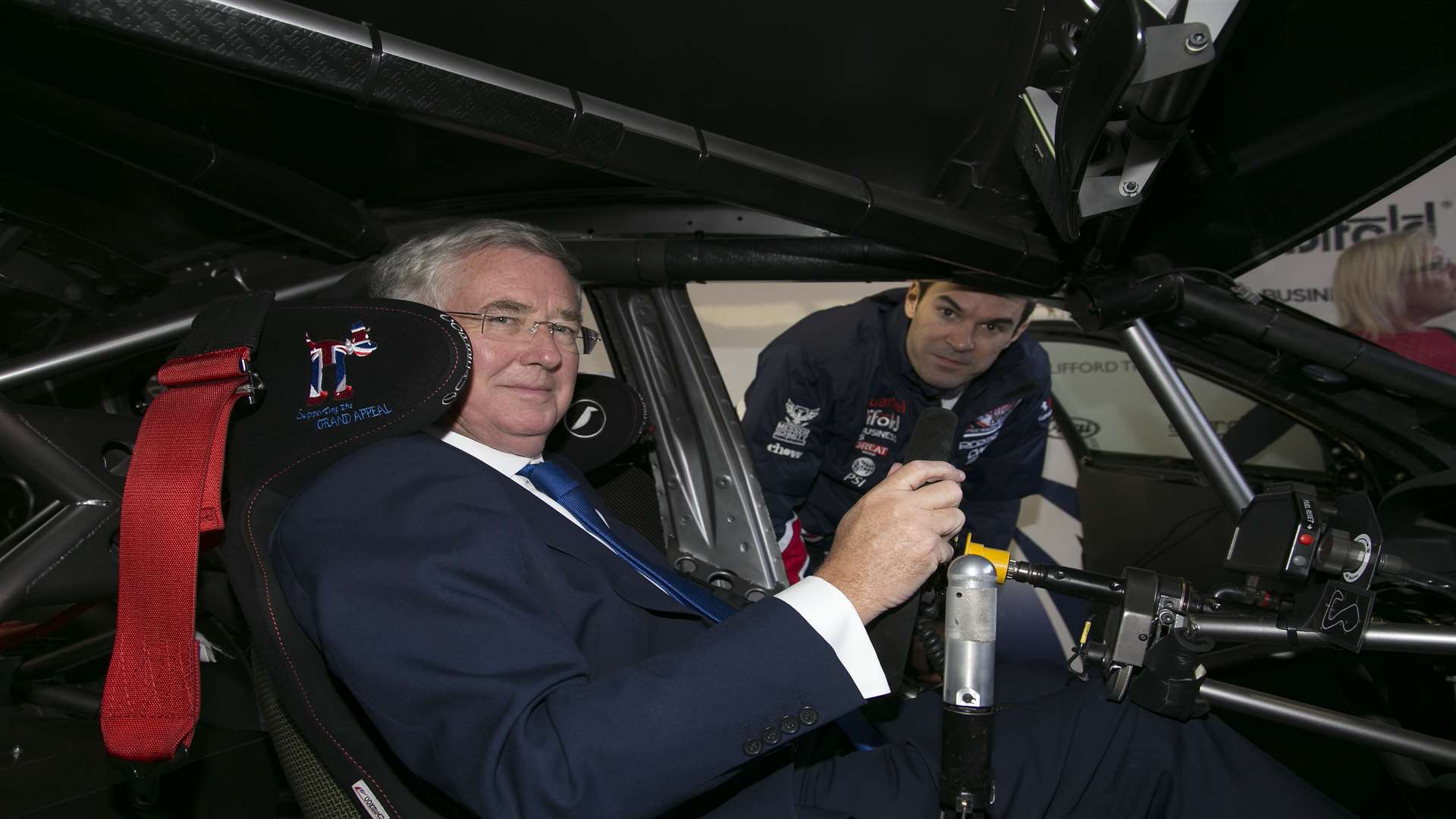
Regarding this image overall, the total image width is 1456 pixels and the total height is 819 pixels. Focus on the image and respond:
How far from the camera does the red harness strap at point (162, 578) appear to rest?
1.04 m

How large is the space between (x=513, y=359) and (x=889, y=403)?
126cm

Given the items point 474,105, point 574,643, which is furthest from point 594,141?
point 574,643

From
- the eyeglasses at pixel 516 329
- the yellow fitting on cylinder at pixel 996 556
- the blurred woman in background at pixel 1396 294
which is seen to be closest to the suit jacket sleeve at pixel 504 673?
the yellow fitting on cylinder at pixel 996 556

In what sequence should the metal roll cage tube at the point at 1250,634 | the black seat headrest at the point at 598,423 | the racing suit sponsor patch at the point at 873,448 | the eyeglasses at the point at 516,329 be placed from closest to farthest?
the metal roll cage tube at the point at 1250,634 < the eyeglasses at the point at 516,329 < the black seat headrest at the point at 598,423 < the racing suit sponsor patch at the point at 873,448

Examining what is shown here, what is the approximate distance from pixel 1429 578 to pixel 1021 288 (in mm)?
788

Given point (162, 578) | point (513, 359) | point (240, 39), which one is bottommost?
point (162, 578)

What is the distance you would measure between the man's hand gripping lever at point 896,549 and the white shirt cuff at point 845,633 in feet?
0.07

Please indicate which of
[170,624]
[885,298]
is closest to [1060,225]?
[885,298]

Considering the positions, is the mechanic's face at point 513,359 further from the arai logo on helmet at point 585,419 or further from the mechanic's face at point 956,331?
the mechanic's face at point 956,331

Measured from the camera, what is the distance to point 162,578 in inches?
41.0

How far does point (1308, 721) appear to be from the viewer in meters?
1.37

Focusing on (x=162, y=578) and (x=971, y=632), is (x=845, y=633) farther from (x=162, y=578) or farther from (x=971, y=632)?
(x=162, y=578)

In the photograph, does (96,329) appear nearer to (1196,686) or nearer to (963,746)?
(963,746)

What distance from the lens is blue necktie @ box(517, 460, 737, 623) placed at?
4.23ft
